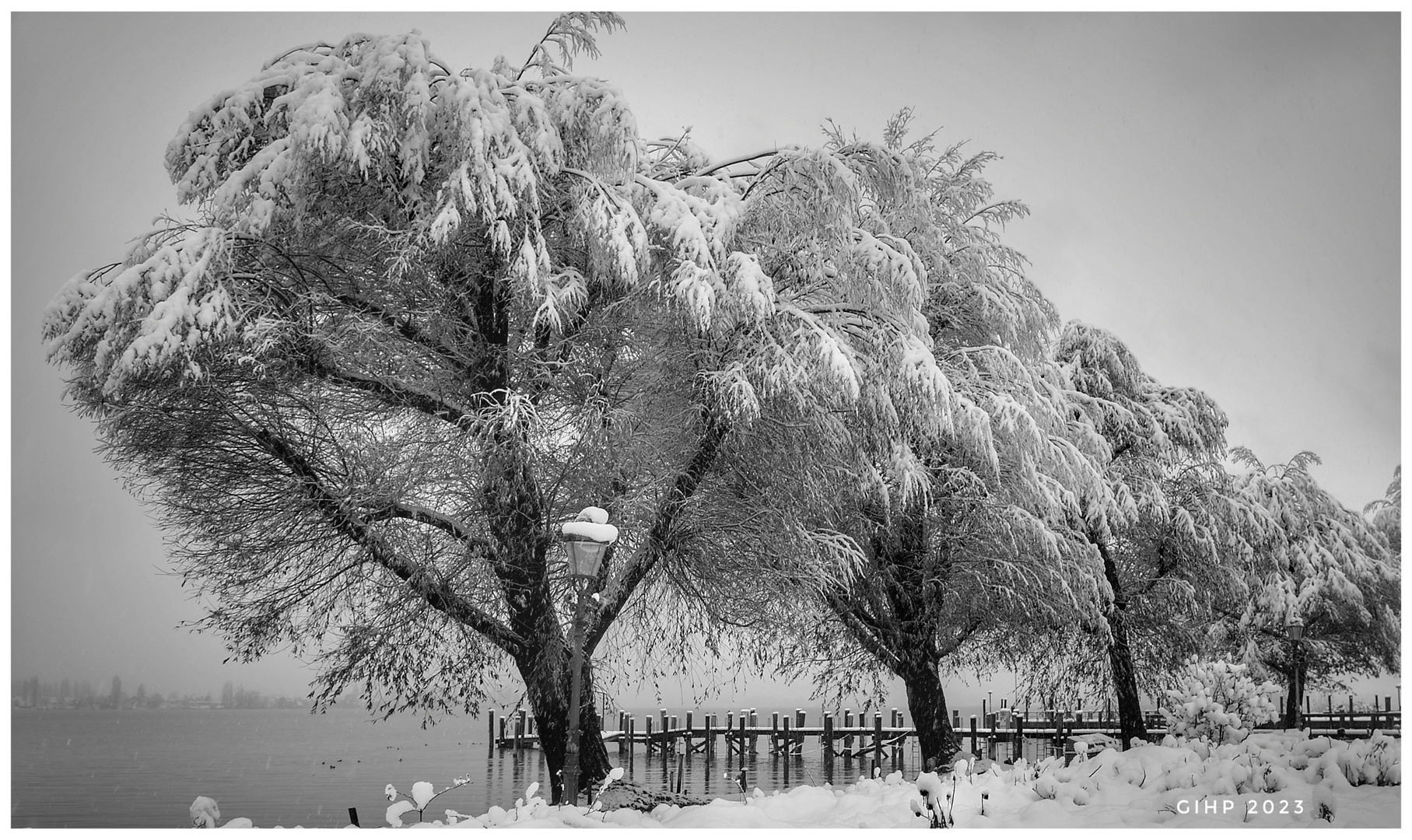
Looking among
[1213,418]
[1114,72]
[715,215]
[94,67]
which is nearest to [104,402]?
[94,67]

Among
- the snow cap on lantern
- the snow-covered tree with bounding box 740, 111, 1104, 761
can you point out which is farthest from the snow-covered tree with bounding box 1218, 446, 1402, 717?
the snow cap on lantern

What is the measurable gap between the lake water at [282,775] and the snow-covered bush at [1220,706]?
5.47m

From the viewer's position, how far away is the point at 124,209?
9.16 meters

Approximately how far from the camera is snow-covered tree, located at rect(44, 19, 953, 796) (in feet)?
26.1

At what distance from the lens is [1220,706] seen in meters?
9.42

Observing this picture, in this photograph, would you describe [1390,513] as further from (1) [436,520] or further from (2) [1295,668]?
(1) [436,520]

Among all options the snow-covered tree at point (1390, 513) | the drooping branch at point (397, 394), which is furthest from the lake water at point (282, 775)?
the snow-covered tree at point (1390, 513)

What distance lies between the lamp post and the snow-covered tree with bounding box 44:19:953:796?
9.76 meters

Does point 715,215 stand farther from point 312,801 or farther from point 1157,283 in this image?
point 312,801

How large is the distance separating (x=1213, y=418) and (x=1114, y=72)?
24.7ft

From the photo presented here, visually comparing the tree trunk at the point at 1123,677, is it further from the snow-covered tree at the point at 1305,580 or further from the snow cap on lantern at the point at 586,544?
the snow cap on lantern at the point at 586,544

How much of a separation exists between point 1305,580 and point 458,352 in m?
14.8

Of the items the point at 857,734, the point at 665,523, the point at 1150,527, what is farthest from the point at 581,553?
the point at 857,734

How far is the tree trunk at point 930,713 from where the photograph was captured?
12.5m
